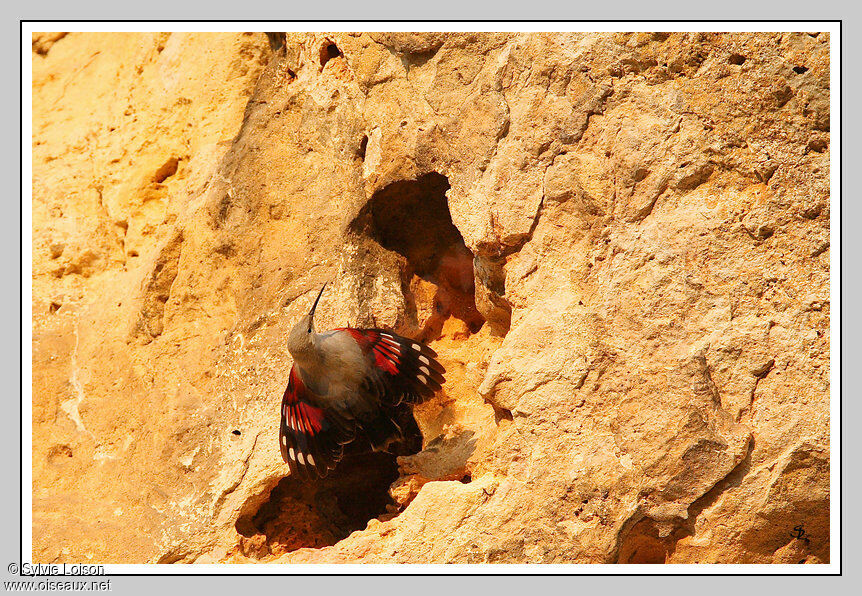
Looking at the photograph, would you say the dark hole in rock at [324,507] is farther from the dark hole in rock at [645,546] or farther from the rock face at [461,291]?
the dark hole in rock at [645,546]

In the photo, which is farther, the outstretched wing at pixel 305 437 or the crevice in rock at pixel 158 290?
the crevice in rock at pixel 158 290

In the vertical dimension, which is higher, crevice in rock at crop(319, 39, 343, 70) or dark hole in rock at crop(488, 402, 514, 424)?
crevice in rock at crop(319, 39, 343, 70)

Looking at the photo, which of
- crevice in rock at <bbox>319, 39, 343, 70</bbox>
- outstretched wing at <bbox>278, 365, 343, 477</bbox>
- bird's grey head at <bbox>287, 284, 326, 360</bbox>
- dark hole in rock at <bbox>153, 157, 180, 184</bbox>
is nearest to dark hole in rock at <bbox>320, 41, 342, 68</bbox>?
crevice in rock at <bbox>319, 39, 343, 70</bbox>

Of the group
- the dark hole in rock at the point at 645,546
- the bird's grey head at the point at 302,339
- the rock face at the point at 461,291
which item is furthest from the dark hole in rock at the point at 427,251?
the dark hole in rock at the point at 645,546

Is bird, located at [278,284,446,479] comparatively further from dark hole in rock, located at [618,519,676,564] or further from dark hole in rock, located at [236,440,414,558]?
dark hole in rock, located at [618,519,676,564]

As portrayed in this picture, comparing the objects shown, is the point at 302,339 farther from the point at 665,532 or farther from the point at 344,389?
the point at 665,532

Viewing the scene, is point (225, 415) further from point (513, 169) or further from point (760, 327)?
point (760, 327)
